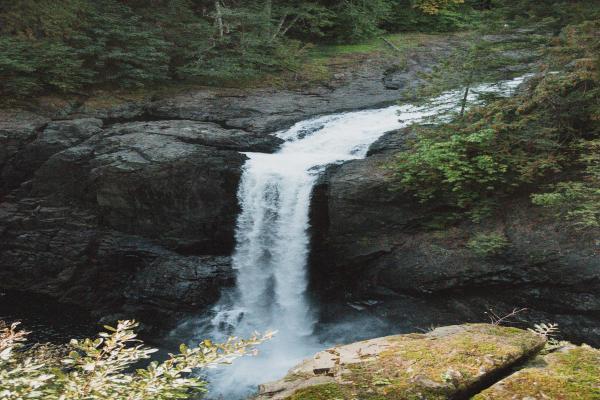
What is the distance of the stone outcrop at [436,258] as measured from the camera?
7586 millimetres

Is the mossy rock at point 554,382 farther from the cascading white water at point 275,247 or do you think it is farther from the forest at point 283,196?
the cascading white water at point 275,247

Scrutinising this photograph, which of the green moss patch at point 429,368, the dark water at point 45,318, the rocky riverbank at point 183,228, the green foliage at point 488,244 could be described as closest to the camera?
the green moss patch at point 429,368

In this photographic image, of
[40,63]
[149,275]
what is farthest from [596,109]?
[40,63]

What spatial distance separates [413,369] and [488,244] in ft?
20.1

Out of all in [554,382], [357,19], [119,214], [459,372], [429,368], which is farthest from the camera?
[357,19]

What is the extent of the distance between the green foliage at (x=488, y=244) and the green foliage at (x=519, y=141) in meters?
0.50

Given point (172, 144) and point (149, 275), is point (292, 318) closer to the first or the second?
point (149, 275)

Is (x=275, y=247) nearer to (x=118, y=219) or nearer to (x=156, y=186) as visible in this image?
(x=156, y=186)

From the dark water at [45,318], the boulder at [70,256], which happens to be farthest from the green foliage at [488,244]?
the dark water at [45,318]

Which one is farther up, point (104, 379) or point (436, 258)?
point (104, 379)

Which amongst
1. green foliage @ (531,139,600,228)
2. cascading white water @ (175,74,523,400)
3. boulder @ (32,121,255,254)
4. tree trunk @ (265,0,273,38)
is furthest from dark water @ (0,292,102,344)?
tree trunk @ (265,0,273,38)

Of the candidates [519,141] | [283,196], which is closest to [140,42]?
[283,196]

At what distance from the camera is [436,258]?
8953 mm

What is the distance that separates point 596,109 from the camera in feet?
25.6
